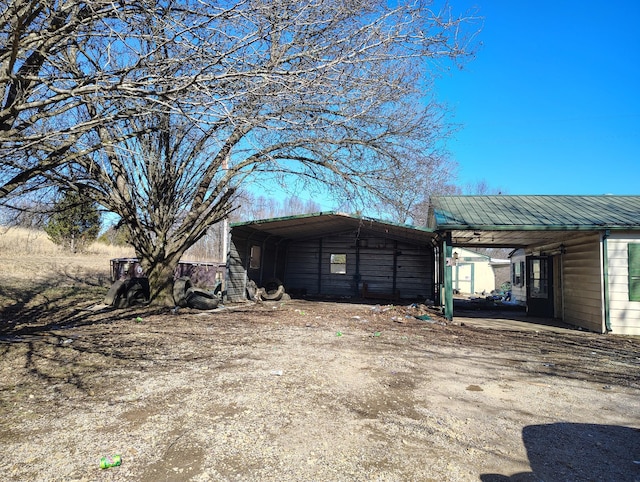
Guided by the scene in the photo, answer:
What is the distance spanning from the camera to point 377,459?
3.06 metres

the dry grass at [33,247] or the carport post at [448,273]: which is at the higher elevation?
the dry grass at [33,247]

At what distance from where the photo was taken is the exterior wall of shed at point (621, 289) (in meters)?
9.70

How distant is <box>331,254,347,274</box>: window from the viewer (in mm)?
19391

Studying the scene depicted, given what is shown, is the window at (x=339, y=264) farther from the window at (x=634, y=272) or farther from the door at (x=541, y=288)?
the window at (x=634, y=272)

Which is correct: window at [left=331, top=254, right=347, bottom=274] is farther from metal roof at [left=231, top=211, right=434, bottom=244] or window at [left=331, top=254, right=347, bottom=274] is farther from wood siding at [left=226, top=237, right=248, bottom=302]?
wood siding at [left=226, top=237, right=248, bottom=302]

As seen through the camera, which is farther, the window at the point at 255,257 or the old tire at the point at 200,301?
the window at the point at 255,257

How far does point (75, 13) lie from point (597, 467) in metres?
7.17

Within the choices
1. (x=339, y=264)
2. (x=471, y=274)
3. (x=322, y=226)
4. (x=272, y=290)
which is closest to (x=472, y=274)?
(x=471, y=274)

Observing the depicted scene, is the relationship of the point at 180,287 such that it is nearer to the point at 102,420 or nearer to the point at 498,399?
the point at 102,420

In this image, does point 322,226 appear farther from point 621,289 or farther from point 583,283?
point 621,289

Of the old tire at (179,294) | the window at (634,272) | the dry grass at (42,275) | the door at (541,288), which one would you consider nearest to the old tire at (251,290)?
the old tire at (179,294)

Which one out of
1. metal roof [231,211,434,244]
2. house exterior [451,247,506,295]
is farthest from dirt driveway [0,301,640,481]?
house exterior [451,247,506,295]

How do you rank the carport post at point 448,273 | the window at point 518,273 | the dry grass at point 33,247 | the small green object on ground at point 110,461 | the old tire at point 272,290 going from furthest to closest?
1. the dry grass at point 33,247
2. the window at point 518,273
3. the old tire at point 272,290
4. the carport post at point 448,273
5. the small green object on ground at point 110,461

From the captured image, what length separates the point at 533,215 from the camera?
11.2 meters
